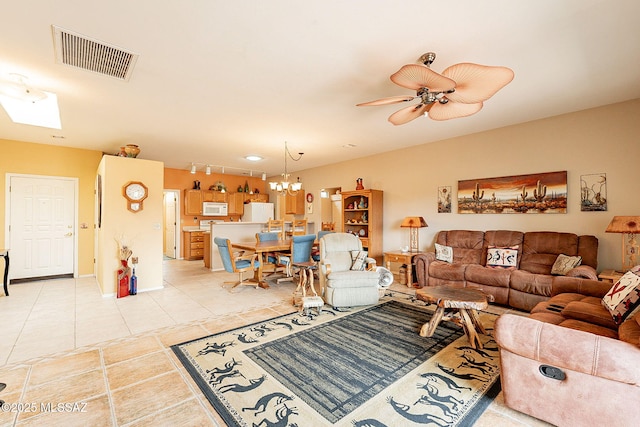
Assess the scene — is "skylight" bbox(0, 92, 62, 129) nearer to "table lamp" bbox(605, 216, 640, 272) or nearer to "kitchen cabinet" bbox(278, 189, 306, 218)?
"kitchen cabinet" bbox(278, 189, 306, 218)

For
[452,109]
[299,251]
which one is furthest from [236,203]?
[452,109]

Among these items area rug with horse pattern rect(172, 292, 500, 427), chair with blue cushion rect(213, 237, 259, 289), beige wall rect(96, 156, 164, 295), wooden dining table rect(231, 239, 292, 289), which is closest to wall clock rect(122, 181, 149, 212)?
beige wall rect(96, 156, 164, 295)

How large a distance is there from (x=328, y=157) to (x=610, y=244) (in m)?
4.97

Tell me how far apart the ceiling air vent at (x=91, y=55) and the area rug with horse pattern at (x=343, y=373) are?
8.73ft

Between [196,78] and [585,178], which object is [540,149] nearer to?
[585,178]

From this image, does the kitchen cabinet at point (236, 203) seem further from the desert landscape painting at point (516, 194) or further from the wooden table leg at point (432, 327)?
the wooden table leg at point (432, 327)

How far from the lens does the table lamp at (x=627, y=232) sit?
10.0 ft

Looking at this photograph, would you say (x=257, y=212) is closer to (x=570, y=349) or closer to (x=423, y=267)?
(x=423, y=267)

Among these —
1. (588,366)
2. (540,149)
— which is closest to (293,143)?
(540,149)

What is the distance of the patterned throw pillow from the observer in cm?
402

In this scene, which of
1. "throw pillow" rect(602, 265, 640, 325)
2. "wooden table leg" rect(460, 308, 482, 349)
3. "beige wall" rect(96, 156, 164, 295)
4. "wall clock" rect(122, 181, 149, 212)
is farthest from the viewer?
"wall clock" rect(122, 181, 149, 212)

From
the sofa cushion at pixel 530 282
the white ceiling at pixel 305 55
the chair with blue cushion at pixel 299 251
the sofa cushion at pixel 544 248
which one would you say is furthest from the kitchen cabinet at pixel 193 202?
the sofa cushion at pixel 544 248

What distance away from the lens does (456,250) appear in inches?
185

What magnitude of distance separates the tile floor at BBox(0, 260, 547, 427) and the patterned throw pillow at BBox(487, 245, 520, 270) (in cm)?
265
